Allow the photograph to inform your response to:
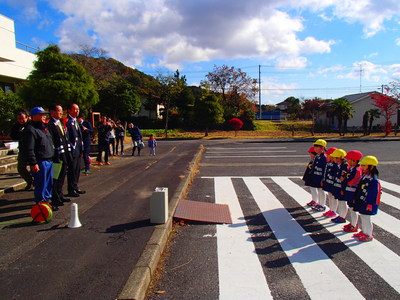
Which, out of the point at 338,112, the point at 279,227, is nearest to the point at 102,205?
the point at 279,227

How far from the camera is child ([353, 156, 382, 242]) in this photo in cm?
407

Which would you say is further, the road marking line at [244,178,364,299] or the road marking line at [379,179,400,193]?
the road marking line at [379,179,400,193]

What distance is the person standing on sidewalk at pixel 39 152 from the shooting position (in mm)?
4538

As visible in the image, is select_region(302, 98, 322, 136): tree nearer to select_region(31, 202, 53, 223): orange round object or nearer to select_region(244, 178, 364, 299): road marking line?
select_region(244, 178, 364, 299): road marking line

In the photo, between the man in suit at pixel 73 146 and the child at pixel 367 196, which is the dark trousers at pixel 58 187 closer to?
the man in suit at pixel 73 146

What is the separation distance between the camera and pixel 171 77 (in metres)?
35.4

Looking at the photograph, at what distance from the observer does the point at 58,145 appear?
5348 millimetres

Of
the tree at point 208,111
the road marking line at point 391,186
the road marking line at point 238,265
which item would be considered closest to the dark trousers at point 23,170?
the road marking line at point 238,265

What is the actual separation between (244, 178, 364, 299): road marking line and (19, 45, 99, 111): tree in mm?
12633

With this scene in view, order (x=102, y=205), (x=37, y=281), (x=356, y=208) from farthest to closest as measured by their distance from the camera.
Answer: (x=102, y=205) → (x=356, y=208) → (x=37, y=281)

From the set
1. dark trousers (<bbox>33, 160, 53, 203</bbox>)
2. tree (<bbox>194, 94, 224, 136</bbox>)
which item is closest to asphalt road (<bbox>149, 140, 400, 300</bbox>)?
dark trousers (<bbox>33, 160, 53, 203</bbox>)

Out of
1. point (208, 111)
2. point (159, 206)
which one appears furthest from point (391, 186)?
point (208, 111)

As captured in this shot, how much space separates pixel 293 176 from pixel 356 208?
5.38m

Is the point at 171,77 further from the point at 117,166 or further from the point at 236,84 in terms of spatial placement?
the point at 117,166
